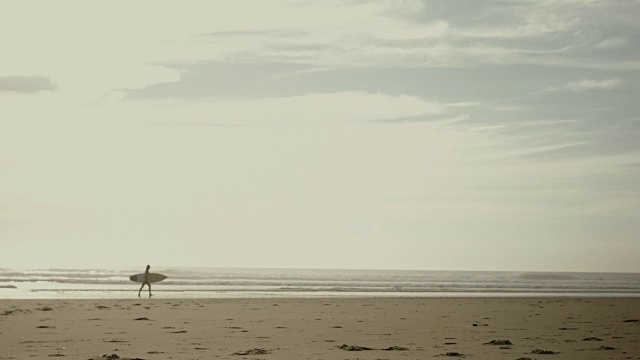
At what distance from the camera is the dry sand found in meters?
12.2

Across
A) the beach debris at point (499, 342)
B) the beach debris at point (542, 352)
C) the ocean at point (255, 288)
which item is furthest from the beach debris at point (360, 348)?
the ocean at point (255, 288)

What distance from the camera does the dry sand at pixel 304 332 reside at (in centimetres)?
1219

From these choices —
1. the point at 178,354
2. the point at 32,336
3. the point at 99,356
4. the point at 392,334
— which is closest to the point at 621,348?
the point at 392,334

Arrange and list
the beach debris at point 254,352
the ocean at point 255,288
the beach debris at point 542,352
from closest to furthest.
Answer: the beach debris at point 254,352 → the beach debris at point 542,352 → the ocean at point 255,288

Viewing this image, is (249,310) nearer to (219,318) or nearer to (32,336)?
(219,318)

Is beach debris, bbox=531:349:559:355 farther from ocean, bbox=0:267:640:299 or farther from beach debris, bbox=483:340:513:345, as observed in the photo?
ocean, bbox=0:267:640:299

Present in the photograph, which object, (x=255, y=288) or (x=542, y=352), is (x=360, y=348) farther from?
(x=255, y=288)

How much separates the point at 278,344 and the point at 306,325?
4.28 m

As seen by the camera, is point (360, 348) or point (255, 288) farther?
point (255, 288)

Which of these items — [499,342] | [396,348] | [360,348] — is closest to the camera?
[360,348]

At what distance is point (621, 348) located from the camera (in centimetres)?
1353

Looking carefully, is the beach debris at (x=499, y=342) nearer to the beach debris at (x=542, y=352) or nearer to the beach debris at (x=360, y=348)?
the beach debris at (x=542, y=352)

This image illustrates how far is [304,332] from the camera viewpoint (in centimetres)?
1581

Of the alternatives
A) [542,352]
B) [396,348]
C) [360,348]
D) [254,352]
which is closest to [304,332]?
[360,348]
